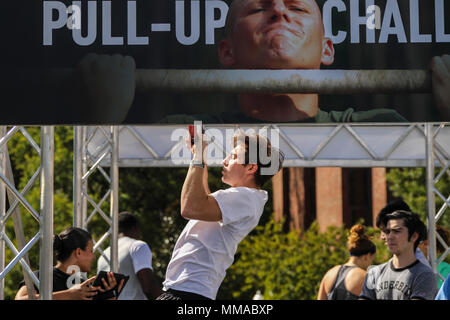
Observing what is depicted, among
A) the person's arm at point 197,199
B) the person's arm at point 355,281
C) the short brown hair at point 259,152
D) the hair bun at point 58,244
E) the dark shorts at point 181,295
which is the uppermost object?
the short brown hair at point 259,152

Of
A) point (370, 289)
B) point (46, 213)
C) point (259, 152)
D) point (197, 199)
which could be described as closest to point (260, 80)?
point (259, 152)

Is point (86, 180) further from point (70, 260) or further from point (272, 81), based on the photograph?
point (272, 81)

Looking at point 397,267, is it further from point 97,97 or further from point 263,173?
point 97,97

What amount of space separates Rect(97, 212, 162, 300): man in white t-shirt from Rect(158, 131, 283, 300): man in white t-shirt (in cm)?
248

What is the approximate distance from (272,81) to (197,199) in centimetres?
87

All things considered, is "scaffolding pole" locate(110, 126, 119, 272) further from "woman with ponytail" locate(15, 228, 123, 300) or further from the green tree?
the green tree

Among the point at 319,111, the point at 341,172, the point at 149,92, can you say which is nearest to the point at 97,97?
the point at 149,92

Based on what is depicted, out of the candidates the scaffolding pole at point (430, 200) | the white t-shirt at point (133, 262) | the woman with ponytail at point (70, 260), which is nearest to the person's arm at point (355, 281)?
the scaffolding pole at point (430, 200)

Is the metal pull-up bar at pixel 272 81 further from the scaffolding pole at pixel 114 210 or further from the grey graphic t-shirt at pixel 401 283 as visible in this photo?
the scaffolding pole at pixel 114 210

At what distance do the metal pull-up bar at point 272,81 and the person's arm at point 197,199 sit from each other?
0.49 metres

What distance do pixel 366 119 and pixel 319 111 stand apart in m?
0.28

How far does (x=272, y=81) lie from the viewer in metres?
4.61

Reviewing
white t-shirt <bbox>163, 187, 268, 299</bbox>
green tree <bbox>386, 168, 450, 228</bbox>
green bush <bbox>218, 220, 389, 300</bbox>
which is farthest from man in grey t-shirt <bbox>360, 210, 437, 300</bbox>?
green tree <bbox>386, 168, 450, 228</bbox>

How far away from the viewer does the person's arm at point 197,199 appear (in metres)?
4.22
